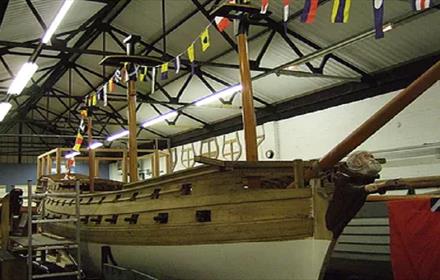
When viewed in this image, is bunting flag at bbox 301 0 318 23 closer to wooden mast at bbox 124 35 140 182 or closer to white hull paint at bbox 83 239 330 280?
white hull paint at bbox 83 239 330 280

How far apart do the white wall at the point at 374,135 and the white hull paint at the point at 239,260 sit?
587 centimetres

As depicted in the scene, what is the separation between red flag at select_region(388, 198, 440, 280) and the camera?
182 inches

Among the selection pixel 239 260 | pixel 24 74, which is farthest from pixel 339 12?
pixel 24 74

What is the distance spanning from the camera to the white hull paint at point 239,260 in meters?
3.27

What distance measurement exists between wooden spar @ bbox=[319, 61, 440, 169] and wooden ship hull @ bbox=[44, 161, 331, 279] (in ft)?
0.96

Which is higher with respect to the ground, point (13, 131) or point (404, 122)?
point (13, 131)

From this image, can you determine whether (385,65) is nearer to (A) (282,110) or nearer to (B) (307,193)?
(A) (282,110)

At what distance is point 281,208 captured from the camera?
11.3 ft

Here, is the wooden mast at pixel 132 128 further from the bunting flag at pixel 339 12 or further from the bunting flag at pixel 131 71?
the bunting flag at pixel 339 12

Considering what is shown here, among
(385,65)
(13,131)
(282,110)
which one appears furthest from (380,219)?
(13,131)

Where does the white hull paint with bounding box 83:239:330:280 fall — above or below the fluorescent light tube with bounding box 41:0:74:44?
below

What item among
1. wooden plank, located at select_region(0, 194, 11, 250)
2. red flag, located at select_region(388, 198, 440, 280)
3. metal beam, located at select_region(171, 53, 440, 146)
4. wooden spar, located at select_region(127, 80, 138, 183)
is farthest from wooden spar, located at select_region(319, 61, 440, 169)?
metal beam, located at select_region(171, 53, 440, 146)

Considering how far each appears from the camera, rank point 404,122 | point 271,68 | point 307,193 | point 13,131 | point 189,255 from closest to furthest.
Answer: point 307,193 → point 189,255 → point 404,122 → point 271,68 → point 13,131

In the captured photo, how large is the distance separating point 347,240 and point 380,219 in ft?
1.97
